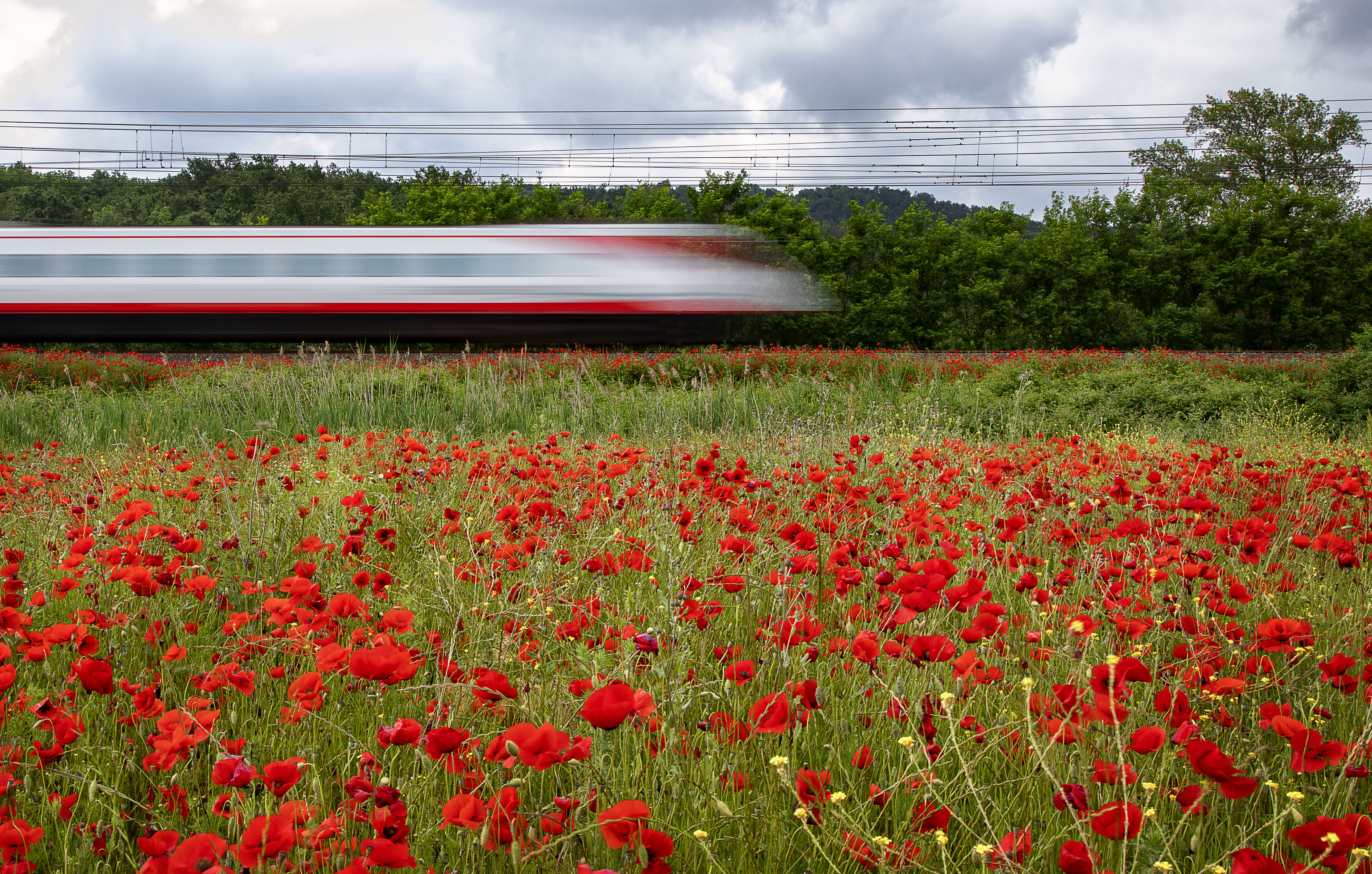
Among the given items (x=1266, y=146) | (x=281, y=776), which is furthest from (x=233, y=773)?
(x=1266, y=146)

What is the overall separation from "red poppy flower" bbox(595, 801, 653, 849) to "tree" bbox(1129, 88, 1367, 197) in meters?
36.7

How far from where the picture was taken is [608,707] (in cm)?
80

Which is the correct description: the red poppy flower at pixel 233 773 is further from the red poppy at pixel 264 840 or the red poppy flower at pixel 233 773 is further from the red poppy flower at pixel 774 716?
the red poppy flower at pixel 774 716

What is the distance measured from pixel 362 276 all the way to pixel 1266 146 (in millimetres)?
36368

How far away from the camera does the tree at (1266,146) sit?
32.0 m

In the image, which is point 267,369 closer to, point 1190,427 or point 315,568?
point 315,568

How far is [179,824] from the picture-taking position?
125 centimetres

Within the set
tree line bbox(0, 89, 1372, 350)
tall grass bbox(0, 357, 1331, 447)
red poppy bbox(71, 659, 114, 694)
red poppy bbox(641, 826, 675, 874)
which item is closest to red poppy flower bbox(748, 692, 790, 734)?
red poppy bbox(641, 826, 675, 874)

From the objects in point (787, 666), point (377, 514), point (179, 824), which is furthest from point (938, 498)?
point (179, 824)

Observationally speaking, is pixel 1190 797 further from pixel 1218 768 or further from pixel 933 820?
pixel 933 820

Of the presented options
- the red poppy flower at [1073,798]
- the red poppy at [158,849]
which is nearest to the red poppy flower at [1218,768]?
the red poppy flower at [1073,798]

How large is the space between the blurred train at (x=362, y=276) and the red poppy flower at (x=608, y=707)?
12.6 m

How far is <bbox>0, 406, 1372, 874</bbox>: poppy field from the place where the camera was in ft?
3.14

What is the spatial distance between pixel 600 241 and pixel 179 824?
12428 millimetres
